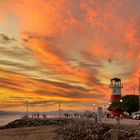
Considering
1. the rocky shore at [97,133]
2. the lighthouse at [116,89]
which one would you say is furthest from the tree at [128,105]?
the rocky shore at [97,133]

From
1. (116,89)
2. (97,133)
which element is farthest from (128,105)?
(97,133)

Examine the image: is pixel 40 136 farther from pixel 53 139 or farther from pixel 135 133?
pixel 135 133

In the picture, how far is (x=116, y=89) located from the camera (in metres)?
125

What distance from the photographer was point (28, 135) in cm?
5053

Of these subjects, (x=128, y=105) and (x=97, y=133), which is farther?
(x=128, y=105)

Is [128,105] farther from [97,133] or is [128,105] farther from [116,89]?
[97,133]

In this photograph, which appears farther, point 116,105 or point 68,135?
point 116,105

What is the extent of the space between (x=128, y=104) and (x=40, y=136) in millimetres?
69113

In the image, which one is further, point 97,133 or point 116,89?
point 116,89

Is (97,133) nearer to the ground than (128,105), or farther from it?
nearer to the ground

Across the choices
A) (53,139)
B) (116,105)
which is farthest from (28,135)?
(116,105)

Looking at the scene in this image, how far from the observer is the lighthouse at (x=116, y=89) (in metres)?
124

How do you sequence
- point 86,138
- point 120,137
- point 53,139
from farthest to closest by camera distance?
1. point 53,139
2. point 86,138
3. point 120,137

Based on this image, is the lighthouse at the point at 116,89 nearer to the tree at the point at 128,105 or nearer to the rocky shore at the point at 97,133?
the tree at the point at 128,105
